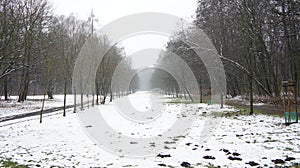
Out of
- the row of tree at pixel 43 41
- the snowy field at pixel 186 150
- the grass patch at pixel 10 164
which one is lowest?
the grass patch at pixel 10 164

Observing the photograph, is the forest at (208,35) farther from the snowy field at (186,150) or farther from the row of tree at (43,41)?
the snowy field at (186,150)

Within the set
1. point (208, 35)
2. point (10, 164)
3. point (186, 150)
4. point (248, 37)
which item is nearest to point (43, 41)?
point (208, 35)

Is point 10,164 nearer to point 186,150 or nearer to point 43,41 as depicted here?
point 186,150

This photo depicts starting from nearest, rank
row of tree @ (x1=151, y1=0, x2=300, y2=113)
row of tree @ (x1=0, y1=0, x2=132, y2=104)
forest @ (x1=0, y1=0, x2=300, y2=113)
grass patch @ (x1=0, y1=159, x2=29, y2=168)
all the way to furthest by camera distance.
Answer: grass patch @ (x1=0, y1=159, x2=29, y2=168) → row of tree @ (x1=0, y1=0, x2=132, y2=104) → forest @ (x1=0, y1=0, x2=300, y2=113) → row of tree @ (x1=151, y1=0, x2=300, y2=113)

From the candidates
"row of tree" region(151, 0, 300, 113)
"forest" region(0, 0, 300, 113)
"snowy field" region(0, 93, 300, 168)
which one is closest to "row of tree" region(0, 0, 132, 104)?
"forest" region(0, 0, 300, 113)

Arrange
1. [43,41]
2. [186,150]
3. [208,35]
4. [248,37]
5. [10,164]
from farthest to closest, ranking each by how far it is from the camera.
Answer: [208,35] < [43,41] < [248,37] < [186,150] < [10,164]

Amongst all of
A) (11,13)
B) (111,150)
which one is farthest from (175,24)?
(111,150)

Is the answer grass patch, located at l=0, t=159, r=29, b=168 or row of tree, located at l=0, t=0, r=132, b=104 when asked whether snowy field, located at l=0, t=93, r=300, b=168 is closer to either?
grass patch, located at l=0, t=159, r=29, b=168

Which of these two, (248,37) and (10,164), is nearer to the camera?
(10,164)

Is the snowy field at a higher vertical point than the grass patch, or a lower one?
higher

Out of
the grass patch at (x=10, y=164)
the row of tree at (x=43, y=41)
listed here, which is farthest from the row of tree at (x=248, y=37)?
the grass patch at (x=10, y=164)

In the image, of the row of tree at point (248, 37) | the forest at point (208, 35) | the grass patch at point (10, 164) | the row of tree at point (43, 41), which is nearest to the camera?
Result: the grass patch at point (10, 164)

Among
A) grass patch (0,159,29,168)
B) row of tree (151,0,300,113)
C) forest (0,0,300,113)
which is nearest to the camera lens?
grass patch (0,159,29,168)

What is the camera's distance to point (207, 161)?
6777 mm
